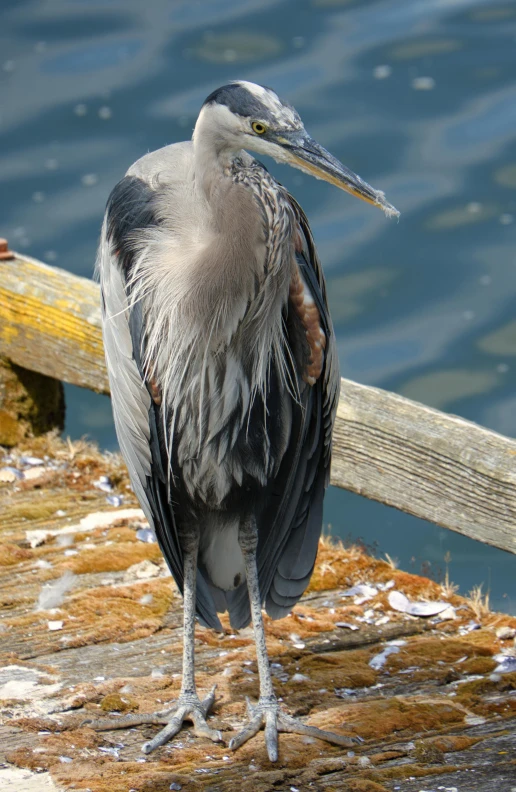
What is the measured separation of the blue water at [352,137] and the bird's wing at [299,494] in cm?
368

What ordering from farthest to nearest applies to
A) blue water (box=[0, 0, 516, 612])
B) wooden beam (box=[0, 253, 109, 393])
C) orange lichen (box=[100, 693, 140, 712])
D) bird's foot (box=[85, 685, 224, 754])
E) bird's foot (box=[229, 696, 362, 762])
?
blue water (box=[0, 0, 516, 612]) < wooden beam (box=[0, 253, 109, 393]) < orange lichen (box=[100, 693, 140, 712]) < bird's foot (box=[85, 685, 224, 754]) < bird's foot (box=[229, 696, 362, 762])

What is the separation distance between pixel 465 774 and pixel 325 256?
6.11 metres

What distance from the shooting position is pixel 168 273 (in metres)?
3.20

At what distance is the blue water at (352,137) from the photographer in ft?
27.0

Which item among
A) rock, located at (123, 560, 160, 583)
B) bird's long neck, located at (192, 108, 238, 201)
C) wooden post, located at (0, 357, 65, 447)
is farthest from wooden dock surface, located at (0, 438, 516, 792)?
bird's long neck, located at (192, 108, 238, 201)

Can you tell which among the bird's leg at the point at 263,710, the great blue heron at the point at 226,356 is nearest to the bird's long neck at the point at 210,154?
the great blue heron at the point at 226,356

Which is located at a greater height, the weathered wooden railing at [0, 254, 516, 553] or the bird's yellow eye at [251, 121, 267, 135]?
the bird's yellow eye at [251, 121, 267, 135]

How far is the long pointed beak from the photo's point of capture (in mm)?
2889

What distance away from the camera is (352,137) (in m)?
9.40

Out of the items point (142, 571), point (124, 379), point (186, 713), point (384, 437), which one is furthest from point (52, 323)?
point (186, 713)

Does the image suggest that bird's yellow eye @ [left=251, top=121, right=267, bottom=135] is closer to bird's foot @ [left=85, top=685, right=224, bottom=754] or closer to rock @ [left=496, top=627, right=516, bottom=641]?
bird's foot @ [left=85, top=685, right=224, bottom=754]

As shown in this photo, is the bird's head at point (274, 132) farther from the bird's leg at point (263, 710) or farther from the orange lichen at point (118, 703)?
the orange lichen at point (118, 703)

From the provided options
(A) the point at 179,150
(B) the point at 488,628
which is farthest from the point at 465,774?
(A) the point at 179,150

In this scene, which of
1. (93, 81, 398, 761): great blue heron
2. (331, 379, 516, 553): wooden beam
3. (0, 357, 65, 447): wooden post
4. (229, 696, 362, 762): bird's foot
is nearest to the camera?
(93, 81, 398, 761): great blue heron
